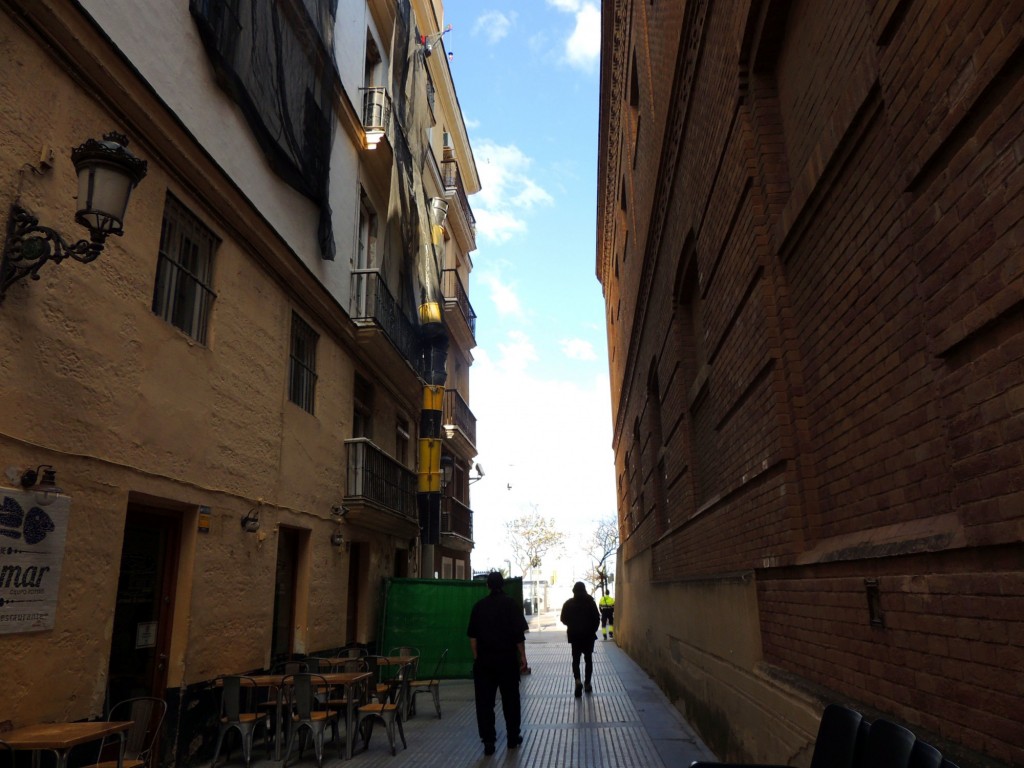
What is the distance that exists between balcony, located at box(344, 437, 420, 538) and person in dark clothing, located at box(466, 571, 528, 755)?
186 inches

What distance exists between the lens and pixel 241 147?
8773 mm

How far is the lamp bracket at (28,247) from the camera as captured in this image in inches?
196

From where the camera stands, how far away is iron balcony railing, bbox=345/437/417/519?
12.0 meters

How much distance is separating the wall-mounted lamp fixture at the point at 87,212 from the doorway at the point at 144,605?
8.38 ft

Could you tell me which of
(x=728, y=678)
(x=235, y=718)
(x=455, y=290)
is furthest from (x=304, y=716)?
(x=455, y=290)

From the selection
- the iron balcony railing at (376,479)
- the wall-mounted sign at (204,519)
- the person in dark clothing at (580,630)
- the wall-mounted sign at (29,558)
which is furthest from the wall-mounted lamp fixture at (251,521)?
the person in dark clothing at (580,630)

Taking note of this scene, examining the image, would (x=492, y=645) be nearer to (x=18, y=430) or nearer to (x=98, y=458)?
(x=98, y=458)

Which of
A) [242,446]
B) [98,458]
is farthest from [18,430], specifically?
[242,446]

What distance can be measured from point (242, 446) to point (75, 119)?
152 inches

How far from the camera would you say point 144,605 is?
6.87 meters

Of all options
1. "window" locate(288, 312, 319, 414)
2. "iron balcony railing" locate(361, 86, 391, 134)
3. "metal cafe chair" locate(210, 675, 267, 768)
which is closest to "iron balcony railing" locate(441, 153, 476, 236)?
"iron balcony railing" locate(361, 86, 391, 134)

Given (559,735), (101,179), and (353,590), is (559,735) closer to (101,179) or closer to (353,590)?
(353,590)

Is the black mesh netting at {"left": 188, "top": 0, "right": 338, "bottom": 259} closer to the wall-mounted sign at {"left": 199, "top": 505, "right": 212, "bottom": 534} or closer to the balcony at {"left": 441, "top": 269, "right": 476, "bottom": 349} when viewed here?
the wall-mounted sign at {"left": 199, "top": 505, "right": 212, "bottom": 534}

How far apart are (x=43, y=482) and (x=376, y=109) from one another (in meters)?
10.6
